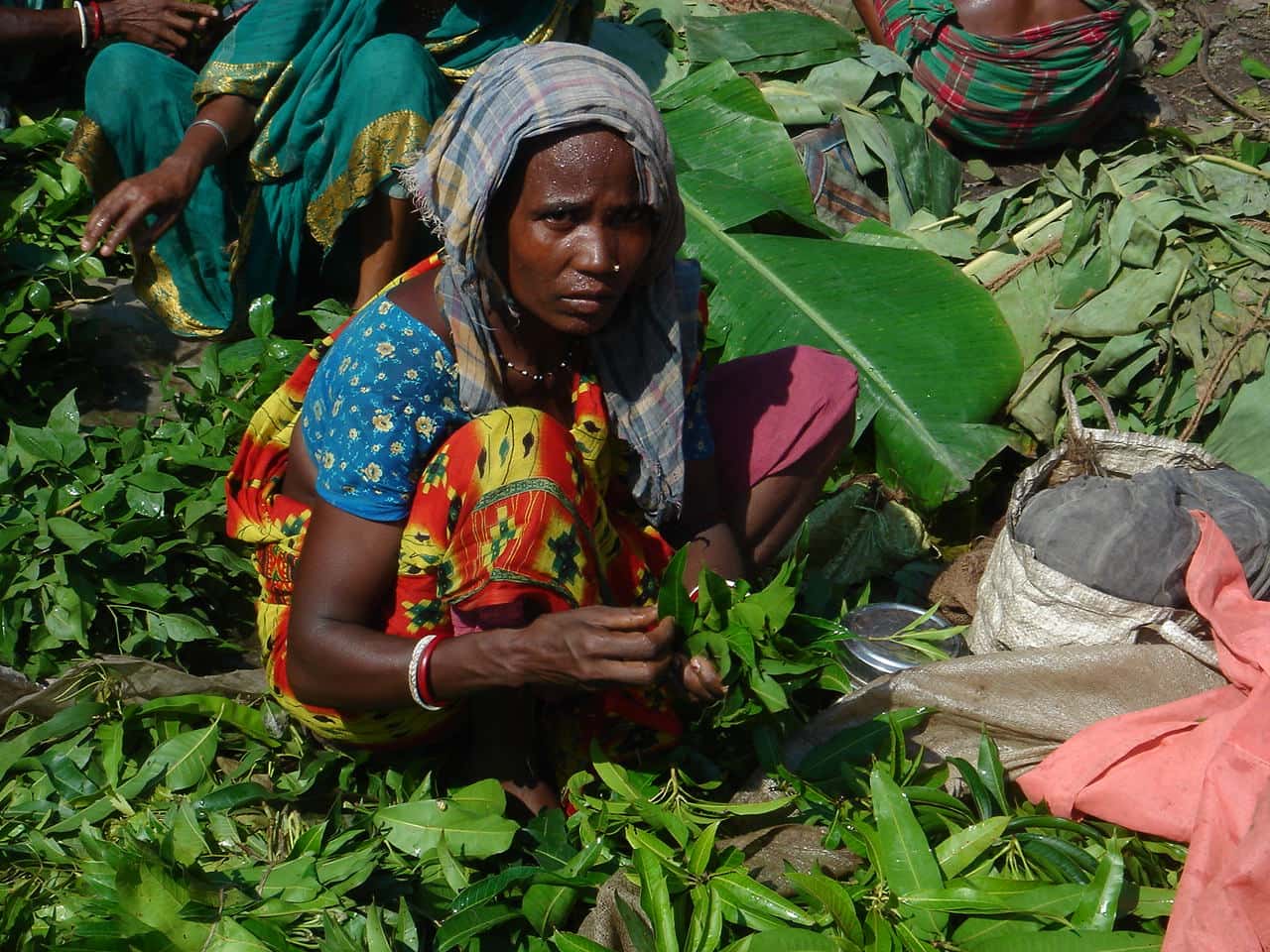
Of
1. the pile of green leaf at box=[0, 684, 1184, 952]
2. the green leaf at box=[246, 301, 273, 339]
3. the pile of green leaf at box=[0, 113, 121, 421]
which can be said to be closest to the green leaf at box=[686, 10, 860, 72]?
the green leaf at box=[246, 301, 273, 339]

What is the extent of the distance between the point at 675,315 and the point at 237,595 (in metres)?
1.10

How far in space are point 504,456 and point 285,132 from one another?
1.62 m

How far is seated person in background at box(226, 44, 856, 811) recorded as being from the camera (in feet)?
5.58

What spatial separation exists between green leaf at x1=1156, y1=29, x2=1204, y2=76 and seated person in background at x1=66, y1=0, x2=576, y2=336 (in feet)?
7.77

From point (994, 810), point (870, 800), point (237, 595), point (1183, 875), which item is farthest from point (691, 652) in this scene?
point (237, 595)

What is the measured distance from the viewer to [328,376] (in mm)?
1822

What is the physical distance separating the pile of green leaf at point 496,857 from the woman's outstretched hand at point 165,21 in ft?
6.52

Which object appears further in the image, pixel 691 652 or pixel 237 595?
pixel 237 595

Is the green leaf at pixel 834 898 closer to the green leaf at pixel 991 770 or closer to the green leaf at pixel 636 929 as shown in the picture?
the green leaf at pixel 636 929

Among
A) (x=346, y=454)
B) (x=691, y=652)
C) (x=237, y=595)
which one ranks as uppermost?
(x=346, y=454)

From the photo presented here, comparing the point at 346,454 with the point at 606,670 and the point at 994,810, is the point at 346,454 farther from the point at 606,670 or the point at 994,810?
the point at 994,810

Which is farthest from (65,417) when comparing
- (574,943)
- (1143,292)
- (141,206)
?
(1143,292)

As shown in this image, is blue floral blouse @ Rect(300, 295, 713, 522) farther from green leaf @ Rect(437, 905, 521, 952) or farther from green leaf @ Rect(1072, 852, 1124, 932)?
green leaf @ Rect(1072, 852, 1124, 932)

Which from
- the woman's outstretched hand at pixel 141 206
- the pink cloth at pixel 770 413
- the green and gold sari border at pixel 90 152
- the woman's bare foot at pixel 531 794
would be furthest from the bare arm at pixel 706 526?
the green and gold sari border at pixel 90 152
